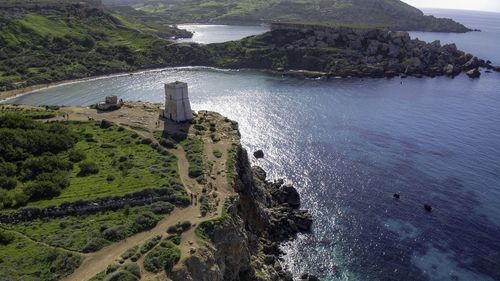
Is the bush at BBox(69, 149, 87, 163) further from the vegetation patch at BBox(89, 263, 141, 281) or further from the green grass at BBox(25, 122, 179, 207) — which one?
the vegetation patch at BBox(89, 263, 141, 281)

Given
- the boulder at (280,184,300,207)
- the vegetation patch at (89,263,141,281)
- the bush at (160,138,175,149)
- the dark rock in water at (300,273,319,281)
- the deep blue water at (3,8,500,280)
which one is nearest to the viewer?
the vegetation patch at (89,263,141,281)

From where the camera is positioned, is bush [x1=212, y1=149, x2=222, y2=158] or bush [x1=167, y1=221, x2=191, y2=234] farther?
bush [x1=212, y1=149, x2=222, y2=158]

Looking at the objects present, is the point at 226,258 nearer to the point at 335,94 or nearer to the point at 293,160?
the point at 293,160

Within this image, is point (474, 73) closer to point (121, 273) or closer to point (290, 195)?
point (290, 195)

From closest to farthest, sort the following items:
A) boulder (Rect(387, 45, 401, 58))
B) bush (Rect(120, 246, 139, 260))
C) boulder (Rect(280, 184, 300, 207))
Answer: bush (Rect(120, 246, 139, 260)), boulder (Rect(280, 184, 300, 207)), boulder (Rect(387, 45, 401, 58))

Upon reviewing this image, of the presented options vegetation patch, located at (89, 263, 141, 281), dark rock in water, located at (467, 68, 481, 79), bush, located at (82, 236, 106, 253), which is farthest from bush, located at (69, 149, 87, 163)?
dark rock in water, located at (467, 68, 481, 79)

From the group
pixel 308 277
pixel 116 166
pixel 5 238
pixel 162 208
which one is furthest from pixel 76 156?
pixel 308 277

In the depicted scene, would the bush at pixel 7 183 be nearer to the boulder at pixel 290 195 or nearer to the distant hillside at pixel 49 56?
the boulder at pixel 290 195
